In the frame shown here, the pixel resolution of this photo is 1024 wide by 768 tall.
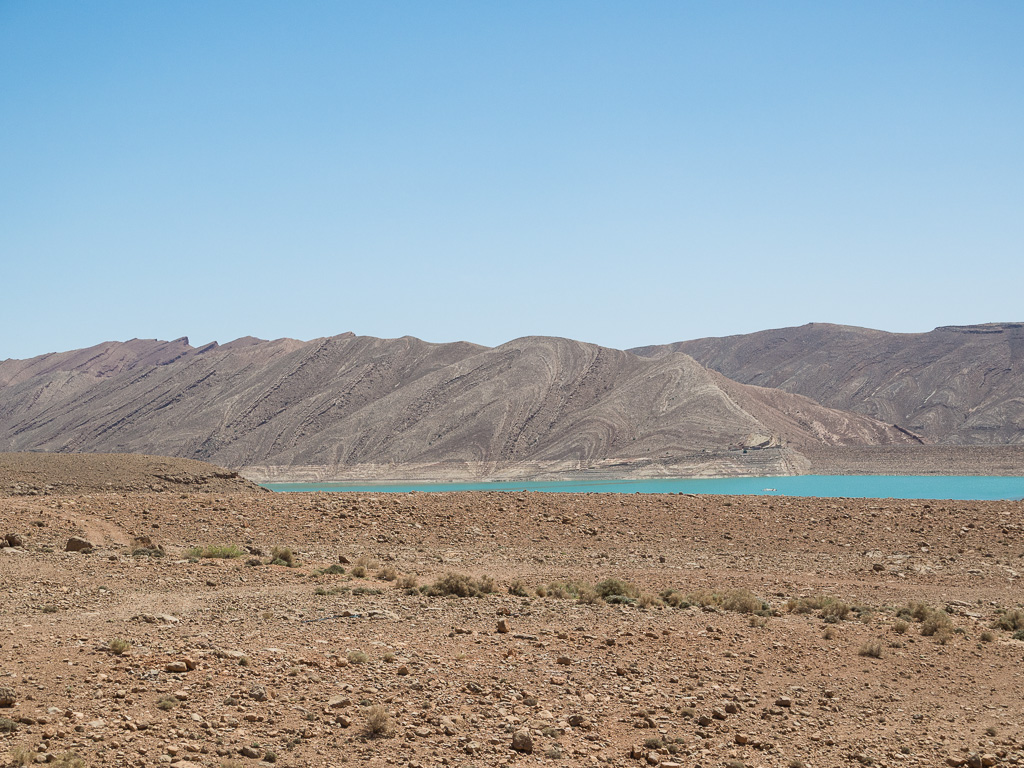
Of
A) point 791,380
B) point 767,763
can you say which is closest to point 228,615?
point 767,763

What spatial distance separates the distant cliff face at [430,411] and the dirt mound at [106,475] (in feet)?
205

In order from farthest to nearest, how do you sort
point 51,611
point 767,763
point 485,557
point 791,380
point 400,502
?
point 791,380 < point 400,502 < point 485,557 < point 51,611 < point 767,763

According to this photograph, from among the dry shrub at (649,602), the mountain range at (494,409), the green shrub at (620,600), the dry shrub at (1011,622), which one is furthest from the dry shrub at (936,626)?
the mountain range at (494,409)

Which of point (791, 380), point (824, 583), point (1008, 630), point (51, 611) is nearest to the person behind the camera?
point (51, 611)

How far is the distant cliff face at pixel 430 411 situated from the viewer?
335 feet

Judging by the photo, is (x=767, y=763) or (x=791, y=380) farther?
(x=791, y=380)

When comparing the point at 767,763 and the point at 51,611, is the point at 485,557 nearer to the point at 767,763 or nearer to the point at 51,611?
the point at 51,611

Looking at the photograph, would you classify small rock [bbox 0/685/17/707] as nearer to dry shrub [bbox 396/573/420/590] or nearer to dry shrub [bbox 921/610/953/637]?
dry shrub [bbox 396/573/420/590]

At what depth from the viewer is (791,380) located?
577 feet

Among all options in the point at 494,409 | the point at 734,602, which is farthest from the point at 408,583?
the point at 494,409

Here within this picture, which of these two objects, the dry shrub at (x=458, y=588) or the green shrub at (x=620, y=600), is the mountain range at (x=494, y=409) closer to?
the green shrub at (x=620, y=600)

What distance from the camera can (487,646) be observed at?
1050 centimetres

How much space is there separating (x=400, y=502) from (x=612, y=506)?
605cm

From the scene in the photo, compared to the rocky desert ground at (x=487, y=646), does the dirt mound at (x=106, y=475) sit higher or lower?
higher
